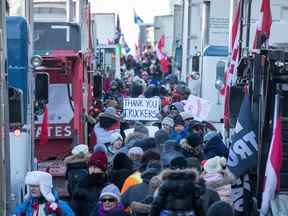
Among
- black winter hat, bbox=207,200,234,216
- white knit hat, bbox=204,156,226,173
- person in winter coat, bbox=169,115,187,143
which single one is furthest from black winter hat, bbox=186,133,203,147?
black winter hat, bbox=207,200,234,216

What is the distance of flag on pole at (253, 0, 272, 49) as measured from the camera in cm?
1138

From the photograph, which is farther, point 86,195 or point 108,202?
point 86,195

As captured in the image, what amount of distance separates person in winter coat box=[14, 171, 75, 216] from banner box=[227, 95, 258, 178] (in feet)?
7.51

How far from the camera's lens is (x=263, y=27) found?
38.3 ft

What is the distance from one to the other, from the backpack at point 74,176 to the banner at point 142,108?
683 cm

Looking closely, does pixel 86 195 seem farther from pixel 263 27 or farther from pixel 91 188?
pixel 263 27

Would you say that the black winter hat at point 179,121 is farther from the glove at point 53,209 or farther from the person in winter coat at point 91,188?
the glove at point 53,209

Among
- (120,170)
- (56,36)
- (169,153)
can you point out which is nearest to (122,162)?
(120,170)

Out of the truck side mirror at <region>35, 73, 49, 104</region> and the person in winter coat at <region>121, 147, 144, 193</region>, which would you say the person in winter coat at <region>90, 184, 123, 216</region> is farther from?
the truck side mirror at <region>35, 73, 49, 104</region>

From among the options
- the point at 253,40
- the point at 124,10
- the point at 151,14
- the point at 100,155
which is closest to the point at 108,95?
the point at 253,40

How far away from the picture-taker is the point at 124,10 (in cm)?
4950

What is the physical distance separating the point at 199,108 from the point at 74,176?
652cm

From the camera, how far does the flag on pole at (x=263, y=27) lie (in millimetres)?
A: 11376

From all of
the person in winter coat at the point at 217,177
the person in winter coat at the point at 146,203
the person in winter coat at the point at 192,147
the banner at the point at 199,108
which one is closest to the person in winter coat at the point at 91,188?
the person in winter coat at the point at 146,203
